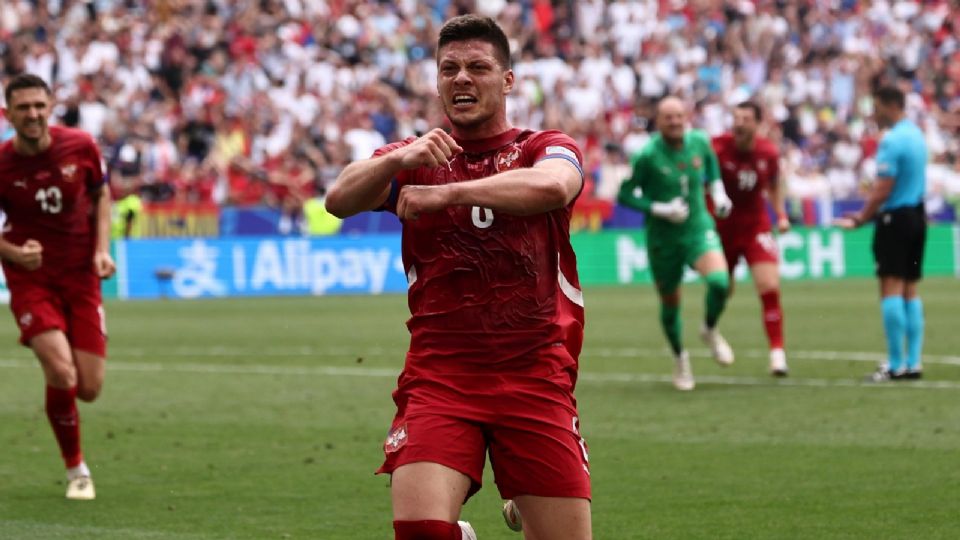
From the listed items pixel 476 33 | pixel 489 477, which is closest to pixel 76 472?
pixel 489 477

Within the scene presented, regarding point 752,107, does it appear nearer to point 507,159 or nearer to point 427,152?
point 507,159

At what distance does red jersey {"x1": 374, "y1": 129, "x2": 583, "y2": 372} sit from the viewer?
228 inches

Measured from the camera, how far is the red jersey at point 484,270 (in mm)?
5781

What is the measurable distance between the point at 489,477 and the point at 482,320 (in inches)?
181

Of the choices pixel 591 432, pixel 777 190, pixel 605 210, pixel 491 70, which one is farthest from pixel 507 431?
pixel 605 210

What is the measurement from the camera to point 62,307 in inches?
401

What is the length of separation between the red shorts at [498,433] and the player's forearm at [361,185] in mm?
641

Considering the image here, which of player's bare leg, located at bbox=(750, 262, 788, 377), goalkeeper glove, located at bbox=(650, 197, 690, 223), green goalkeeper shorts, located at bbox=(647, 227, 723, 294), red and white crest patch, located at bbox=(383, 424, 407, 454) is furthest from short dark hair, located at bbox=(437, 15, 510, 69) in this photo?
player's bare leg, located at bbox=(750, 262, 788, 377)

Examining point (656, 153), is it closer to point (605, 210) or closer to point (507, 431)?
point (507, 431)

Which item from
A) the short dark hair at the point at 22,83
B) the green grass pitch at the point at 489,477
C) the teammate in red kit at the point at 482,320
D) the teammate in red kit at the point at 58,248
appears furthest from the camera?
the teammate in red kit at the point at 58,248

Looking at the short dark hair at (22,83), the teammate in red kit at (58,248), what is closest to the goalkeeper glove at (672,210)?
the teammate in red kit at (58,248)

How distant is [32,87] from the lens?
9680 millimetres

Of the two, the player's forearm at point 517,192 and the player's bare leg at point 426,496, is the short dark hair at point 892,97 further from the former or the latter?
the player's bare leg at point 426,496

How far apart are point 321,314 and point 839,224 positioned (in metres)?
11.6
